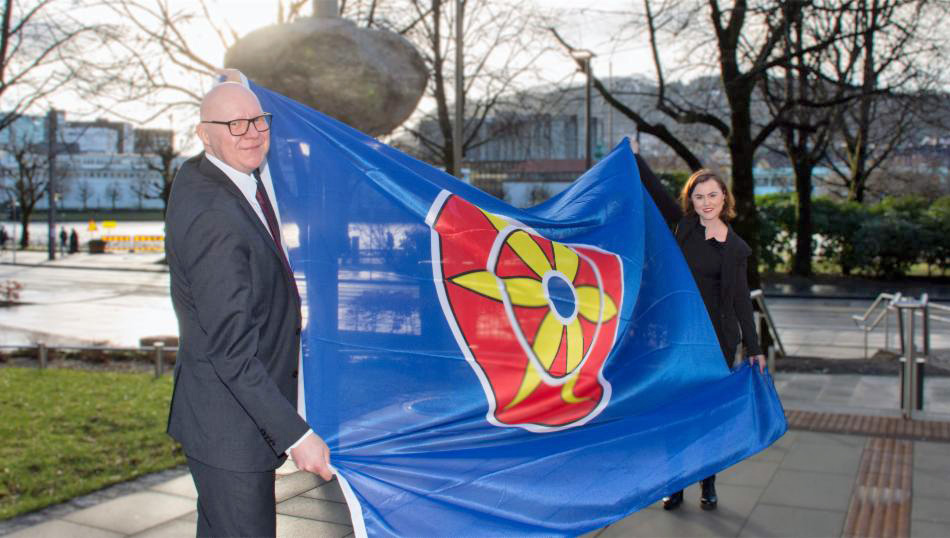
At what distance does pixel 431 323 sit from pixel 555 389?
735 mm

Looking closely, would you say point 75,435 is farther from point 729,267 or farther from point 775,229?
point 775,229

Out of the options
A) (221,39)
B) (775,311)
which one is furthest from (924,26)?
(221,39)

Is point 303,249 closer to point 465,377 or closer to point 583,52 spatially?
point 465,377

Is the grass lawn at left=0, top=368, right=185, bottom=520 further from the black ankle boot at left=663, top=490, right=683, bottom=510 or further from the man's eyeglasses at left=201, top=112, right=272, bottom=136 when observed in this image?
the man's eyeglasses at left=201, top=112, right=272, bottom=136

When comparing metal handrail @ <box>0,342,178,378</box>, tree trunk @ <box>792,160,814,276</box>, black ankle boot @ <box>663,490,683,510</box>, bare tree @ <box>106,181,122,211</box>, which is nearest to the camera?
black ankle boot @ <box>663,490,683,510</box>

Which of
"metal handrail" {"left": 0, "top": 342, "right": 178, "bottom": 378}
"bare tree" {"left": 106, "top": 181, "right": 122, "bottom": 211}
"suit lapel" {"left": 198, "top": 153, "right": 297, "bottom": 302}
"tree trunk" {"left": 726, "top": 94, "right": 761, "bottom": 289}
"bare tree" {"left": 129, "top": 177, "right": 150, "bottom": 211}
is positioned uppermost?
"bare tree" {"left": 106, "top": 181, "right": 122, "bottom": 211}

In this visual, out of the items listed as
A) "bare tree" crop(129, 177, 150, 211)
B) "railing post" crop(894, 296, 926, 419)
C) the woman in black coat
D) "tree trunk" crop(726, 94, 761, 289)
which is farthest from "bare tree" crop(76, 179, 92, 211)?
the woman in black coat

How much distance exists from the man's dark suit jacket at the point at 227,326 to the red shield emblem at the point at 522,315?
979mm

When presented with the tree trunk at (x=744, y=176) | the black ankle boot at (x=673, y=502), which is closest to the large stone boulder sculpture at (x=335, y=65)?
the black ankle boot at (x=673, y=502)

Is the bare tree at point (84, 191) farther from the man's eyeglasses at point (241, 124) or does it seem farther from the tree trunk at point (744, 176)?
the man's eyeglasses at point (241, 124)

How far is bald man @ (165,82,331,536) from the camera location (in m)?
2.68

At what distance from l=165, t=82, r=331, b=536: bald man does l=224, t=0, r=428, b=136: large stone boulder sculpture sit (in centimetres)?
390

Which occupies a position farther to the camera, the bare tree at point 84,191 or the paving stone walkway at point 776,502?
the bare tree at point 84,191

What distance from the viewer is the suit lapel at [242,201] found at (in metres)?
2.83
